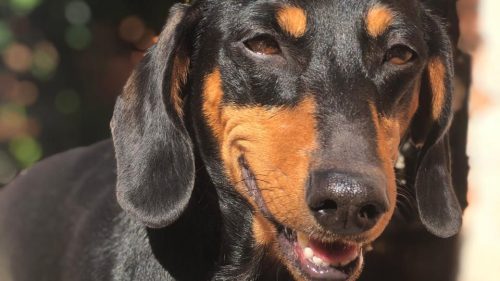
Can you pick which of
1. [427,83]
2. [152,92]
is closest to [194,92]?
[152,92]

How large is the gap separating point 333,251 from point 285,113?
0.50 m

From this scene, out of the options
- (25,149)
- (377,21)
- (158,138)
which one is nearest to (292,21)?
(377,21)

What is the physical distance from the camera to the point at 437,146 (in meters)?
2.93

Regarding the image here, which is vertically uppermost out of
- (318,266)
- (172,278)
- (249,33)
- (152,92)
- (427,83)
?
(249,33)

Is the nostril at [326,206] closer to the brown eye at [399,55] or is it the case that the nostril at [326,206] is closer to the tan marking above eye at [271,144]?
the tan marking above eye at [271,144]

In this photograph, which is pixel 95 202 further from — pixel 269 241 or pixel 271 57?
pixel 271 57

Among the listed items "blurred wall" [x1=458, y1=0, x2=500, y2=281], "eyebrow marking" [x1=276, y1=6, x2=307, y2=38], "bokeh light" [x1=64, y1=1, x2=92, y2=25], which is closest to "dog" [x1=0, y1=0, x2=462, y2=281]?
"eyebrow marking" [x1=276, y1=6, x2=307, y2=38]

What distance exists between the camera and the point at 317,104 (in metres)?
2.32

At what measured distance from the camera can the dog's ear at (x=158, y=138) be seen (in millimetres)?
2574

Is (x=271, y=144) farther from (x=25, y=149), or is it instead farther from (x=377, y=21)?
(x=25, y=149)

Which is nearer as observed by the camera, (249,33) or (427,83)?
(249,33)

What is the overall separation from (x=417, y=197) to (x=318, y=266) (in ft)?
2.53

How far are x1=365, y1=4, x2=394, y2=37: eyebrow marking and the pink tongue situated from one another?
0.75m

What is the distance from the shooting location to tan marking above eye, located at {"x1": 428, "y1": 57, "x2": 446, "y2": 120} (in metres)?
2.89
